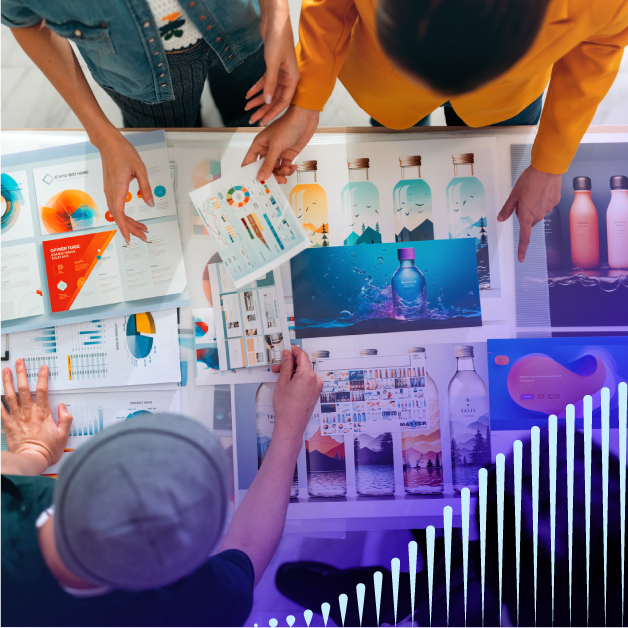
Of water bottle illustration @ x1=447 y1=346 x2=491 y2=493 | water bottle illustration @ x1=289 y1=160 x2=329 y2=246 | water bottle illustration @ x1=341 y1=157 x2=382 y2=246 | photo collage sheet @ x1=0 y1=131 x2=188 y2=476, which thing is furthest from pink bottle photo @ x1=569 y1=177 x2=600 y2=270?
photo collage sheet @ x1=0 y1=131 x2=188 y2=476

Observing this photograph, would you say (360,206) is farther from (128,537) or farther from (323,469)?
(128,537)

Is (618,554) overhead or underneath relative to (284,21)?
underneath

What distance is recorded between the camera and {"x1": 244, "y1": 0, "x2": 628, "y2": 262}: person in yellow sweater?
447mm

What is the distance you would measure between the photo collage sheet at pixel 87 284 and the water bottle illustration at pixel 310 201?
0.29m

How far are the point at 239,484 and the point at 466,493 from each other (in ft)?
1.75

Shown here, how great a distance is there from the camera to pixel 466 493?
1.03m

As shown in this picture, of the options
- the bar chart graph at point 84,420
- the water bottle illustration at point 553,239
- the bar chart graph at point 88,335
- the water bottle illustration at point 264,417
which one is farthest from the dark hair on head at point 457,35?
the bar chart graph at point 84,420

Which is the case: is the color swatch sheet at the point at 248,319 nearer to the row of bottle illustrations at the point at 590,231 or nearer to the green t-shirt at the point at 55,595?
the green t-shirt at the point at 55,595

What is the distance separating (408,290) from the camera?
103 cm

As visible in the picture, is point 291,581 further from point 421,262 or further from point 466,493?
point 421,262

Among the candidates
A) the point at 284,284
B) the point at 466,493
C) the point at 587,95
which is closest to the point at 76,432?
the point at 284,284

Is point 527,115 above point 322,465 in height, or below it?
above

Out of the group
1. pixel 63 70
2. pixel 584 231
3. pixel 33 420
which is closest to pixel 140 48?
pixel 63 70

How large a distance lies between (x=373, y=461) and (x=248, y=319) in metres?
0.45
